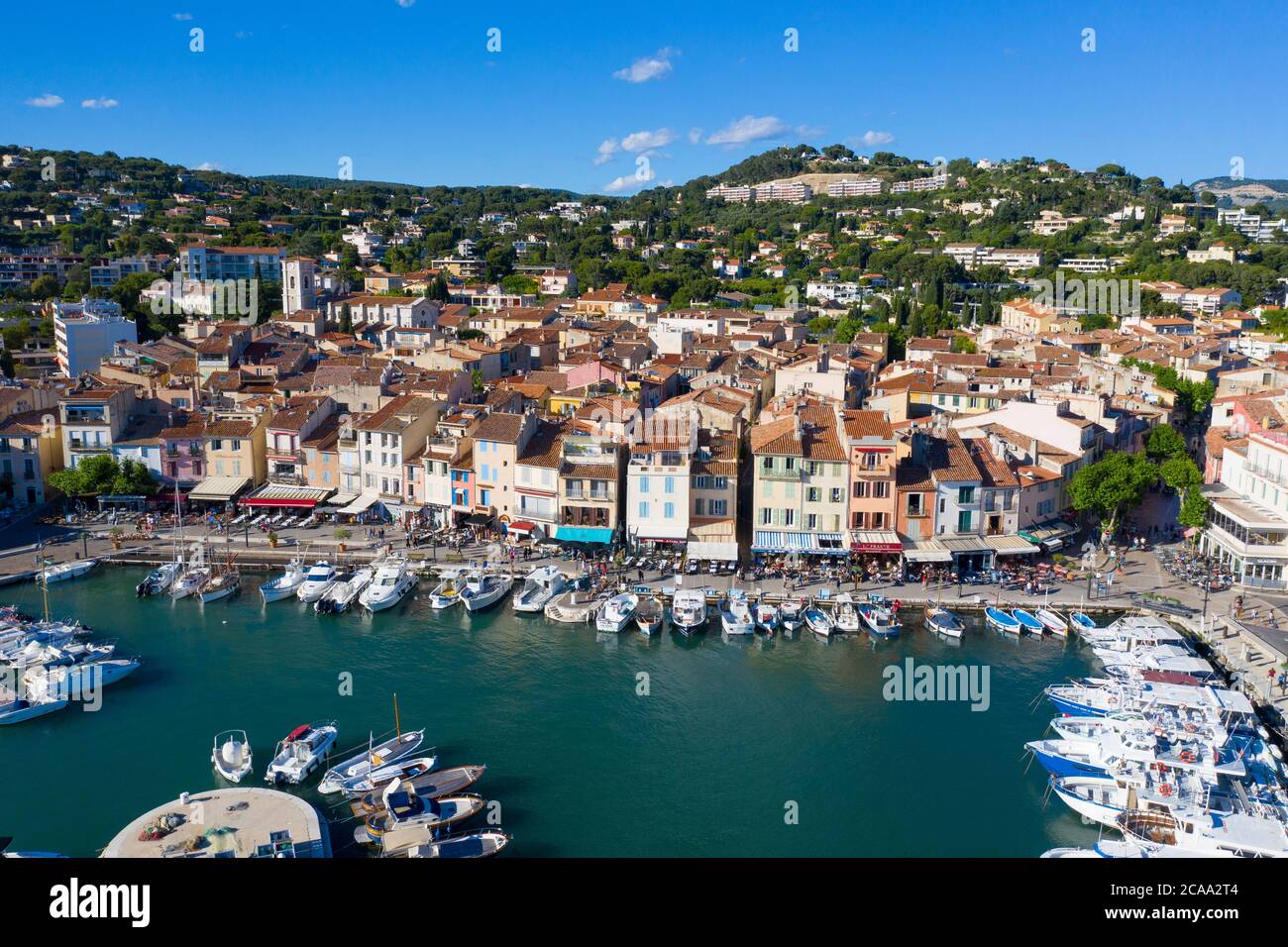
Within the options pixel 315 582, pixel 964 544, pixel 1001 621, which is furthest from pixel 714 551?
pixel 315 582

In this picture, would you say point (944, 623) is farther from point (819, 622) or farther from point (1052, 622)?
point (819, 622)

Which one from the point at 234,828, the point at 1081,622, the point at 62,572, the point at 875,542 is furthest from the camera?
the point at 62,572

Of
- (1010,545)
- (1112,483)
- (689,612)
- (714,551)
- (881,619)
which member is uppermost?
(1112,483)

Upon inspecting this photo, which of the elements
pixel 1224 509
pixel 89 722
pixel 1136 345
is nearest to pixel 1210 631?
pixel 1224 509

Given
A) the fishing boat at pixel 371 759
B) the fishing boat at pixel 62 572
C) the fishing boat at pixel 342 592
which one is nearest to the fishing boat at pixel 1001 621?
the fishing boat at pixel 371 759

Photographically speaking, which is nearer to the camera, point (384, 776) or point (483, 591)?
point (384, 776)

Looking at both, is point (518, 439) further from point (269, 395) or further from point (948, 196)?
point (948, 196)

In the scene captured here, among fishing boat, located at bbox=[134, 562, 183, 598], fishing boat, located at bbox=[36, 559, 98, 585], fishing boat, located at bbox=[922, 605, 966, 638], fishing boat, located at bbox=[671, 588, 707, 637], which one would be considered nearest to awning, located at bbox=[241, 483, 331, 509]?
fishing boat, located at bbox=[134, 562, 183, 598]
